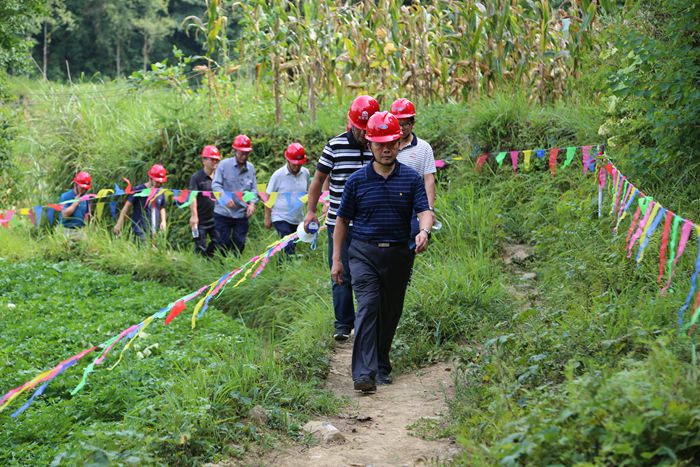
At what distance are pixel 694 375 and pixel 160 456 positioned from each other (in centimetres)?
297

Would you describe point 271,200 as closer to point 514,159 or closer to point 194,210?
point 194,210

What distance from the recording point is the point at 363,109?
7.48 m

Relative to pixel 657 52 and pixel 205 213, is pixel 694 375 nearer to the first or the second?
pixel 657 52

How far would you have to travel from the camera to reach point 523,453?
4418 millimetres

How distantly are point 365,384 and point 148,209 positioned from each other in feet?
27.2

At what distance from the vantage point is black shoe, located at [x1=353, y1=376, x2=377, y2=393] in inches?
272

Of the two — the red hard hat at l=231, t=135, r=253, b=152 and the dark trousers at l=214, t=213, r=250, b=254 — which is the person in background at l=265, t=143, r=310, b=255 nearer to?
the dark trousers at l=214, t=213, r=250, b=254

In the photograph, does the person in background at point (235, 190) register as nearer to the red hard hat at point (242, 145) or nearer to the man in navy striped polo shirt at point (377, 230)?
the red hard hat at point (242, 145)

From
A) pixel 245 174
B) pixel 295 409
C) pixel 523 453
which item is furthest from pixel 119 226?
pixel 523 453

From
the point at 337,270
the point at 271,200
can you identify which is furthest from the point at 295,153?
the point at 337,270

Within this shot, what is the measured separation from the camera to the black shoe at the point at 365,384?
6.92 meters

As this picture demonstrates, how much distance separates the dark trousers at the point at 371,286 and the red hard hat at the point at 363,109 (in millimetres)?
1134

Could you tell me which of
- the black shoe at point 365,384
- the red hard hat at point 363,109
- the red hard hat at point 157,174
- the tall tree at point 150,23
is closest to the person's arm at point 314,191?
the red hard hat at point 363,109

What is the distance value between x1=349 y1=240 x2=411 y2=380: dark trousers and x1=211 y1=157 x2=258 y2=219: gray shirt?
5.59 meters
